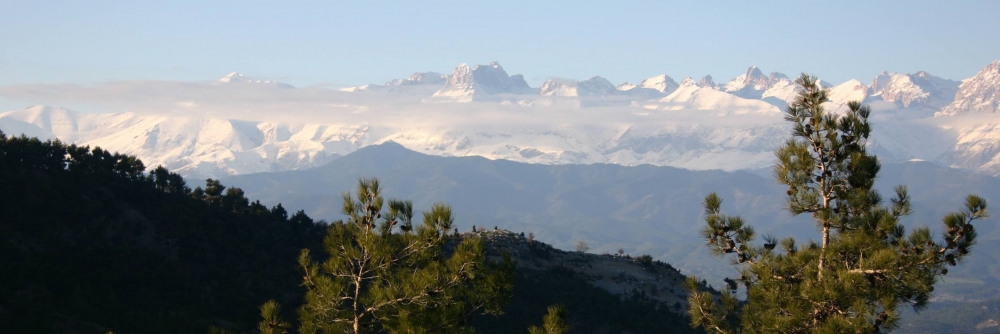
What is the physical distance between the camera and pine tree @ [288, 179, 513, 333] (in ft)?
65.5

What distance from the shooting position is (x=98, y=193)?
59.1m

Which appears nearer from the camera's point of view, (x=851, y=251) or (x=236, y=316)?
(x=851, y=251)

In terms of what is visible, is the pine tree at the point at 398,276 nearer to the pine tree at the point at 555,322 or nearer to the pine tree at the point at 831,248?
the pine tree at the point at 555,322

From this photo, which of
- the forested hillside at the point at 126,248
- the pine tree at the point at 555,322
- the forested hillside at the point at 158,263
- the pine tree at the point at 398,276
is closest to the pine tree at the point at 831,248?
the pine tree at the point at 555,322

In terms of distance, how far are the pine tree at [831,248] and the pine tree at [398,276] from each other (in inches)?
199

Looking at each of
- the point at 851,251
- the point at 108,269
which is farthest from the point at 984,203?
the point at 108,269

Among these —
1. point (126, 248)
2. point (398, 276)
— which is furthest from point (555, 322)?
point (126, 248)

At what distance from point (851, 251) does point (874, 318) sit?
145cm

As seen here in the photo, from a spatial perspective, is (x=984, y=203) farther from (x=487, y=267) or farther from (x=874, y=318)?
(x=487, y=267)

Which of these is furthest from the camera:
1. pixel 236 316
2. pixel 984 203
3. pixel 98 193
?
pixel 98 193

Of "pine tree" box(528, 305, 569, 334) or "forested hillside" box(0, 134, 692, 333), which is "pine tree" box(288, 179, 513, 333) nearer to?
"pine tree" box(528, 305, 569, 334)

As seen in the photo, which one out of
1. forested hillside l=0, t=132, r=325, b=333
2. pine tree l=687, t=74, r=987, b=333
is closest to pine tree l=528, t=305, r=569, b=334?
pine tree l=687, t=74, r=987, b=333

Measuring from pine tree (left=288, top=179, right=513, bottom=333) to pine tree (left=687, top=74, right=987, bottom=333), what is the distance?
5066mm

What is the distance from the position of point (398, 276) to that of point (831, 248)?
9.22 metres
